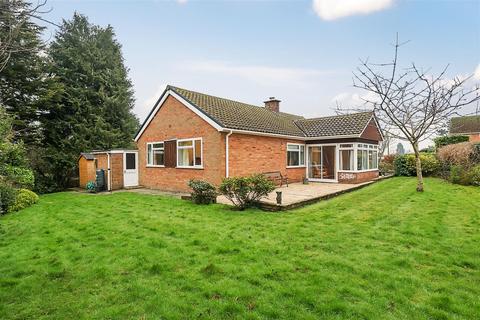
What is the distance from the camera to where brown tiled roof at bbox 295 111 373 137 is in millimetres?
17312

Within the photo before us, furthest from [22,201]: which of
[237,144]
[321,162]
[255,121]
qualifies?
[321,162]

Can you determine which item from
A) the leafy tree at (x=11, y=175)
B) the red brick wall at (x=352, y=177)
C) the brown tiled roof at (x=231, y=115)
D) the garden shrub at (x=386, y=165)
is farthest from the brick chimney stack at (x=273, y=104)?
the leafy tree at (x=11, y=175)

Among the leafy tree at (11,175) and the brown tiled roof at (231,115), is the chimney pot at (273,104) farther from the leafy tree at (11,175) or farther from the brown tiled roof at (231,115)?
the leafy tree at (11,175)

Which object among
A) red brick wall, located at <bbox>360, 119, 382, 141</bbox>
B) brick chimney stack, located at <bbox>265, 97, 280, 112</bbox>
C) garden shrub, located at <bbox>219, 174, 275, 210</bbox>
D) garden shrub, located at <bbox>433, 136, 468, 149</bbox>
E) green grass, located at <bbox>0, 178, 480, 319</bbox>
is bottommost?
green grass, located at <bbox>0, 178, 480, 319</bbox>

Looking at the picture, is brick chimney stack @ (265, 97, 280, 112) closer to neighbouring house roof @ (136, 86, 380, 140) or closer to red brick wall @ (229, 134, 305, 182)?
neighbouring house roof @ (136, 86, 380, 140)

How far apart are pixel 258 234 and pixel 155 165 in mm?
11886

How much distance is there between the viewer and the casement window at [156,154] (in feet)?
55.2

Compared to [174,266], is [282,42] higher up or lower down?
higher up

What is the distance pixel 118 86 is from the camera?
85.7 feet

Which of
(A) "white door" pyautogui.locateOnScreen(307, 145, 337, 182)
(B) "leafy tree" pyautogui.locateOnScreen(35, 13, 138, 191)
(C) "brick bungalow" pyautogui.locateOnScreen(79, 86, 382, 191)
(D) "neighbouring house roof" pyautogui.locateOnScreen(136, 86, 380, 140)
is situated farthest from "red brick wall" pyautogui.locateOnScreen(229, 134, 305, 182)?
(B) "leafy tree" pyautogui.locateOnScreen(35, 13, 138, 191)

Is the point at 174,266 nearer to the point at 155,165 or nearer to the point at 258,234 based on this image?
the point at 258,234

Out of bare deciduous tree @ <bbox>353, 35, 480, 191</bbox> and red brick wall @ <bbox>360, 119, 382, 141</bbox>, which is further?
red brick wall @ <bbox>360, 119, 382, 141</bbox>

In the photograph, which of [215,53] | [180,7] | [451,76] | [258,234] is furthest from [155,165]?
[451,76]

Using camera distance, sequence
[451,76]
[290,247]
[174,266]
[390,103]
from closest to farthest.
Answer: [174,266] < [290,247] < [451,76] < [390,103]
